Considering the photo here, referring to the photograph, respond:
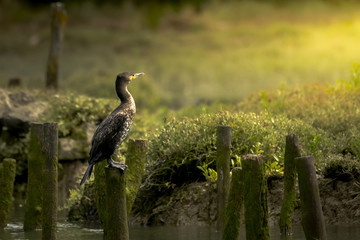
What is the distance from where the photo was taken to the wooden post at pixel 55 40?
90.1ft

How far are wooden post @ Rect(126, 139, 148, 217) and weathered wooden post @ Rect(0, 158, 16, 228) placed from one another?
11.5 feet

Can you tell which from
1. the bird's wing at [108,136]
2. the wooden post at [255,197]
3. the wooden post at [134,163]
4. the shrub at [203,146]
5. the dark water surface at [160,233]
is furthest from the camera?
the shrub at [203,146]

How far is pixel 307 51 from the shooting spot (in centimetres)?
5834

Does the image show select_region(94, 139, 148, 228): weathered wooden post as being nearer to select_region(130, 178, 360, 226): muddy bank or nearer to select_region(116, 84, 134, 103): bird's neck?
select_region(116, 84, 134, 103): bird's neck

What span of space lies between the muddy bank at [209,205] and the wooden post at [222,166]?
117 cm

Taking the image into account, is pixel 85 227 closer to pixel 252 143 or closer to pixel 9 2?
pixel 252 143

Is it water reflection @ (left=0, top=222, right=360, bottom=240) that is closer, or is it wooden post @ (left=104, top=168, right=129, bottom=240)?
wooden post @ (left=104, top=168, right=129, bottom=240)

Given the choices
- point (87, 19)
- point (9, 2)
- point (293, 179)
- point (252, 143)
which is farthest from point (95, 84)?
point (9, 2)

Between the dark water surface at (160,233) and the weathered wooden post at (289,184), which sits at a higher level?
the weathered wooden post at (289,184)

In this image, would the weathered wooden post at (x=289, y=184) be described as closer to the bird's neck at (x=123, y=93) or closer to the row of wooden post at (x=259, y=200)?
the row of wooden post at (x=259, y=200)

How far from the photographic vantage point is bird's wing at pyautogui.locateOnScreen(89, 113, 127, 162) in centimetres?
1234

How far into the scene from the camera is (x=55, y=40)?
27984 mm

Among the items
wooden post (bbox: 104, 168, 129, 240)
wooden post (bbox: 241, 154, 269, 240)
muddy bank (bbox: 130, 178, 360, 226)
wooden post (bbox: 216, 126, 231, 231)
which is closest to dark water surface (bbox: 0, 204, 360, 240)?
muddy bank (bbox: 130, 178, 360, 226)

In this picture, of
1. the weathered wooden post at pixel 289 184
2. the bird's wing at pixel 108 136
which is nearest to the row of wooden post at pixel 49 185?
the bird's wing at pixel 108 136
